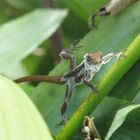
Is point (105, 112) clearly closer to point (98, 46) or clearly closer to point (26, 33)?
point (98, 46)

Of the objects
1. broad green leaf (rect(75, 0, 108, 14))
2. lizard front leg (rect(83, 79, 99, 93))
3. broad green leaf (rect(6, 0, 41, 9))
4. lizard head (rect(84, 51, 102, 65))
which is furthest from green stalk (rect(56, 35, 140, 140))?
broad green leaf (rect(6, 0, 41, 9))

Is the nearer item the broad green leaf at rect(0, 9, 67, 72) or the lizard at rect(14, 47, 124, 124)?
the lizard at rect(14, 47, 124, 124)

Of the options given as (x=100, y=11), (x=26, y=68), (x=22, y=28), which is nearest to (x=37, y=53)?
(x=26, y=68)

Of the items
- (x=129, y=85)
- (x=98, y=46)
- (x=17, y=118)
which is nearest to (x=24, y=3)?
(x=98, y=46)

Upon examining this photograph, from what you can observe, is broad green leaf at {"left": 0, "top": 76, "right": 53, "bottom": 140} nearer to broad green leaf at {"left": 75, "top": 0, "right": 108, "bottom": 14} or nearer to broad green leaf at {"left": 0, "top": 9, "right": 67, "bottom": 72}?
broad green leaf at {"left": 75, "top": 0, "right": 108, "bottom": 14}

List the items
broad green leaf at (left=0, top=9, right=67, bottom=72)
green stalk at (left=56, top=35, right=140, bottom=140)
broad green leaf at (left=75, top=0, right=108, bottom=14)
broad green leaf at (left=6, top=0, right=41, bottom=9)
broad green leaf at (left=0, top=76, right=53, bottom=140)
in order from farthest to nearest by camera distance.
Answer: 1. broad green leaf at (left=6, top=0, right=41, bottom=9)
2. broad green leaf at (left=0, top=9, right=67, bottom=72)
3. broad green leaf at (left=75, top=0, right=108, bottom=14)
4. green stalk at (left=56, top=35, right=140, bottom=140)
5. broad green leaf at (left=0, top=76, right=53, bottom=140)

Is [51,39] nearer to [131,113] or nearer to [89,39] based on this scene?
[89,39]

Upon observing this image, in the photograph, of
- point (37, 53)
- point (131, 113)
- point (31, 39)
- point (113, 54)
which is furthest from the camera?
point (37, 53)
